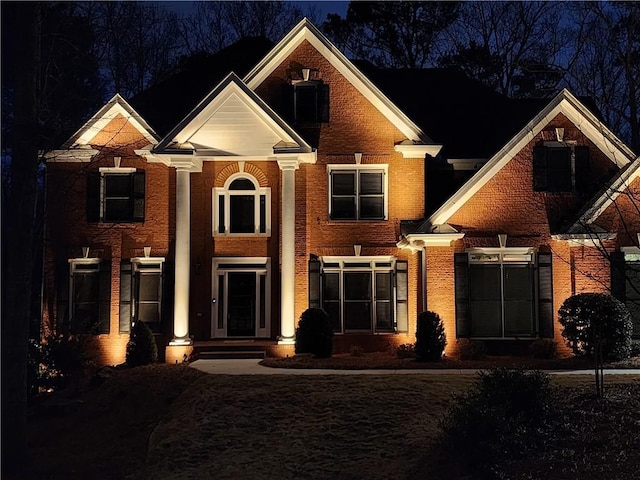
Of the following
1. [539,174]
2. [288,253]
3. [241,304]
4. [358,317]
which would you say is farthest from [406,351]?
[539,174]

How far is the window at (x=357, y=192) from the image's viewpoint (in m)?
21.1

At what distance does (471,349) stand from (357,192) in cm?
547

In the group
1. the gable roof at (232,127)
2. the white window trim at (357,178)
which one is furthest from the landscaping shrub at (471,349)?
the gable roof at (232,127)

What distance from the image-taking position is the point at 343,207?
21.1 metres

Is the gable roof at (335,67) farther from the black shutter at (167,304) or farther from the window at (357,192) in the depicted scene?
the black shutter at (167,304)

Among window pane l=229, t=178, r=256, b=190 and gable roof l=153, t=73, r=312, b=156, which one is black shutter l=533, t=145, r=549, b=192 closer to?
gable roof l=153, t=73, r=312, b=156

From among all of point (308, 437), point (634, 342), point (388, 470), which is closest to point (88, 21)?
point (308, 437)

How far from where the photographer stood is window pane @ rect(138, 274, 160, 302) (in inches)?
827

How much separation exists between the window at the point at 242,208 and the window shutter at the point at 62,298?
4.39 meters

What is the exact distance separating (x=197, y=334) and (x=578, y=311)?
10.0m

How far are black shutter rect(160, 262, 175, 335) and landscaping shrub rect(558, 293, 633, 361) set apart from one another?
405 inches

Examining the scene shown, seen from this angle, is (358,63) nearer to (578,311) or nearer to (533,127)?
(533,127)

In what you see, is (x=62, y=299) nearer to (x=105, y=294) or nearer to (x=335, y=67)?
(x=105, y=294)

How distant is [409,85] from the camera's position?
25531mm
